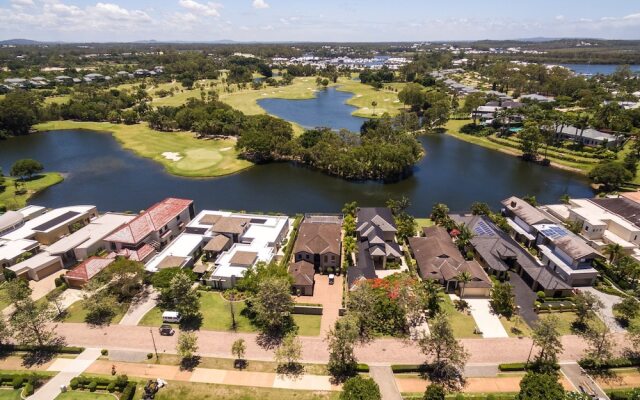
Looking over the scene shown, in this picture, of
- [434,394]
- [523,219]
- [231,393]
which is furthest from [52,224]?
[523,219]

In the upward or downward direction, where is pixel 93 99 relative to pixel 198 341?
upward

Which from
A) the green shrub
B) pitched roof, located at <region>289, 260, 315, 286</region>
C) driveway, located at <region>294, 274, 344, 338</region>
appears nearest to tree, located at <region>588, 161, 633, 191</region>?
driveway, located at <region>294, 274, 344, 338</region>

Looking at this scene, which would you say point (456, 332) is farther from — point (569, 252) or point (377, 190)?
point (377, 190)

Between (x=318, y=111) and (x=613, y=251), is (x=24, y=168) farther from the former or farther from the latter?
(x=613, y=251)

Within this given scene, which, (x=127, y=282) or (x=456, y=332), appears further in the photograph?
(x=127, y=282)

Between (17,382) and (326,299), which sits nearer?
(17,382)

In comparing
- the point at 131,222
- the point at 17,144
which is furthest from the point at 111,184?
the point at 17,144

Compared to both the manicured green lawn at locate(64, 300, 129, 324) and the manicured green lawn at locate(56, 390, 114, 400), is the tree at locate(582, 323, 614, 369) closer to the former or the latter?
the manicured green lawn at locate(56, 390, 114, 400)

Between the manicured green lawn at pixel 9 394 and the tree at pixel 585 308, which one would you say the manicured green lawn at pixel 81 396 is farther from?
the tree at pixel 585 308
